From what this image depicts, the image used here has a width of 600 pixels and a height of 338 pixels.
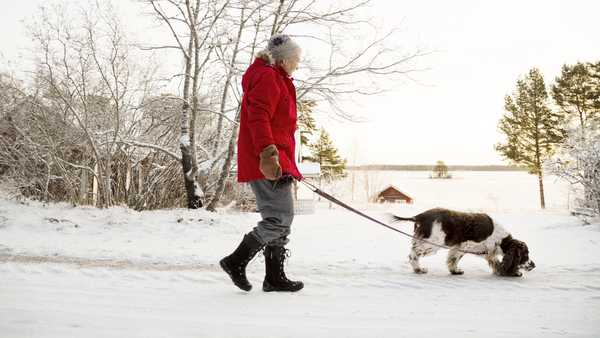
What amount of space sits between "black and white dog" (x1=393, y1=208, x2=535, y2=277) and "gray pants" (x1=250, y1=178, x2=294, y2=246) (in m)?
1.64

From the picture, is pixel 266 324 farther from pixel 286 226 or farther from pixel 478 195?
pixel 478 195

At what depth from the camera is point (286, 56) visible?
3070 mm

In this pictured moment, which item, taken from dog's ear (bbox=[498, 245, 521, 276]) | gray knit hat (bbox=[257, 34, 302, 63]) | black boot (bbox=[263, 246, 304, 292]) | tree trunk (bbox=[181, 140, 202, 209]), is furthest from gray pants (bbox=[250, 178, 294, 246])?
tree trunk (bbox=[181, 140, 202, 209])

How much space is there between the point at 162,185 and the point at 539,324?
47.3 feet

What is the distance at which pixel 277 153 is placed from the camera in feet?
9.10

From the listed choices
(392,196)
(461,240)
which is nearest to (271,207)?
(461,240)

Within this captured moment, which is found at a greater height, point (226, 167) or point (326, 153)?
point (326, 153)

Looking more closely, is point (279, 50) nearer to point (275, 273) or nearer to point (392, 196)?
point (275, 273)

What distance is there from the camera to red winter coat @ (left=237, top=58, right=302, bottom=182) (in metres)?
2.81

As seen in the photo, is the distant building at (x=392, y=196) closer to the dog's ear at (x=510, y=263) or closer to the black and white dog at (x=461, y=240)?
the black and white dog at (x=461, y=240)

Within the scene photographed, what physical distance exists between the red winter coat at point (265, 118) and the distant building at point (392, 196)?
38.6 metres

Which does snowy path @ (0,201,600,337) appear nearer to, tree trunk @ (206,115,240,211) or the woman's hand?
the woman's hand

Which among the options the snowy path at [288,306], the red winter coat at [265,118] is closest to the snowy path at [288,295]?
the snowy path at [288,306]

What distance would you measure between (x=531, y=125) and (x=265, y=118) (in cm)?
3382
